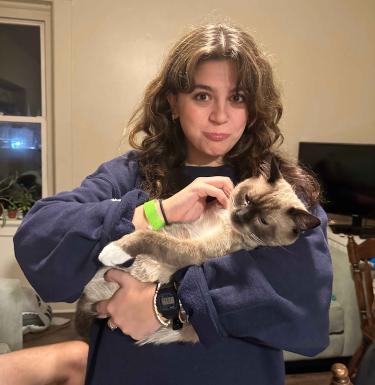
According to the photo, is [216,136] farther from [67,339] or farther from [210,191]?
[67,339]

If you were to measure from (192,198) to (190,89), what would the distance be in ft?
1.04

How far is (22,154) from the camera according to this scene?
349 cm

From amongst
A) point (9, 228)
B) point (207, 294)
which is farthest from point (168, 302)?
point (9, 228)

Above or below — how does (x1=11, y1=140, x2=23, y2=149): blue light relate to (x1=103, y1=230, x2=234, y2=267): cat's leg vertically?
above

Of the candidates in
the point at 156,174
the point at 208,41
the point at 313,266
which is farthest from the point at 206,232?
the point at 208,41

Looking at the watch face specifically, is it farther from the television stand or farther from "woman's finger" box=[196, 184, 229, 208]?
the television stand

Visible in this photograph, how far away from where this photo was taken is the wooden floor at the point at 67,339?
2486mm

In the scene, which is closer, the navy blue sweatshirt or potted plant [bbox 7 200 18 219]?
the navy blue sweatshirt

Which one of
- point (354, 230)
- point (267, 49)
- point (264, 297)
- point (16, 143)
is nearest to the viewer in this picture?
point (264, 297)

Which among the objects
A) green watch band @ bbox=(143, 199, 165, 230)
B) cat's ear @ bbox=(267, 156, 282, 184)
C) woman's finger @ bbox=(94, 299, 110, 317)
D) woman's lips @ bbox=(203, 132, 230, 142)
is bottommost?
woman's finger @ bbox=(94, 299, 110, 317)

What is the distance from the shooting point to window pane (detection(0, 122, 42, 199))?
135 inches

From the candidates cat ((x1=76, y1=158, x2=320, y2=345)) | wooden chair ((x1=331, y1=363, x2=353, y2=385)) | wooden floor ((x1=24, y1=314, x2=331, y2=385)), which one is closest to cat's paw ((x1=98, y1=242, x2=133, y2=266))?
cat ((x1=76, y1=158, x2=320, y2=345))

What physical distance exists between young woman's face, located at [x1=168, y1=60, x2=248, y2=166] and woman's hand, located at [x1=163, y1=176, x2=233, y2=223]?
142 mm

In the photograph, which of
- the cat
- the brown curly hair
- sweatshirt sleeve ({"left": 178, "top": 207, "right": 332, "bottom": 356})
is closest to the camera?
sweatshirt sleeve ({"left": 178, "top": 207, "right": 332, "bottom": 356})
